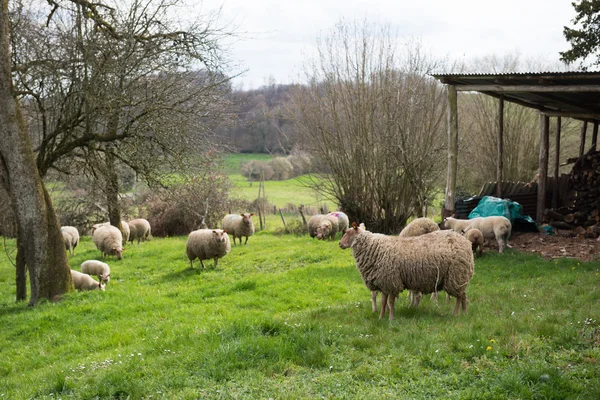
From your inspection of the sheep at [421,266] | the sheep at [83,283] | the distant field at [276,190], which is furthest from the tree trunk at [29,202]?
the distant field at [276,190]

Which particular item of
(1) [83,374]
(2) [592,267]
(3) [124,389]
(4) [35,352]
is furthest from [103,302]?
(2) [592,267]

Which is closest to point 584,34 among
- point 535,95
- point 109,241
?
point 535,95

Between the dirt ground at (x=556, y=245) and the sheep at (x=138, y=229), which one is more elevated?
the dirt ground at (x=556, y=245)

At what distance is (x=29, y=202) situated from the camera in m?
11.4

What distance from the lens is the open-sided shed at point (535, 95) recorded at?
12820 mm

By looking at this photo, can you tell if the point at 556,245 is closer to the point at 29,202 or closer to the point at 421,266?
the point at 421,266

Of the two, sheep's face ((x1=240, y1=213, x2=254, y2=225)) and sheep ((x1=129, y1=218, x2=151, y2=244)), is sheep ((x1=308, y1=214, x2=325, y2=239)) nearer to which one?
sheep's face ((x1=240, y1=213, x2=254, y2=225))

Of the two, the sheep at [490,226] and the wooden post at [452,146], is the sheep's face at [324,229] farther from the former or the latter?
the sheep at [490,226]

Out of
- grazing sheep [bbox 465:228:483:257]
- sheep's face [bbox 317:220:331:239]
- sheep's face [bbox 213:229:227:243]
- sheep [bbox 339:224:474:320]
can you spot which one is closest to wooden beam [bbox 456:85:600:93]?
grazing sheep [bbox 465:228:483:257]

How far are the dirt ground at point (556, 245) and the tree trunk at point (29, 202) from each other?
10131mm

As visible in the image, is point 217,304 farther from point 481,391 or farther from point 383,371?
point 481,391

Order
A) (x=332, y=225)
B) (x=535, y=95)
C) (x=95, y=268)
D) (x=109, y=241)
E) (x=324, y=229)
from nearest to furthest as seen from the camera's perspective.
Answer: (x=95, y=268) → (x=535, y=95) → (x=109, y=241) → (x=324, y=229) → (x=332, y=225)

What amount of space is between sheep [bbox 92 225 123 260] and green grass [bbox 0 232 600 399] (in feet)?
20.9

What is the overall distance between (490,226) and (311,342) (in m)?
7.98
